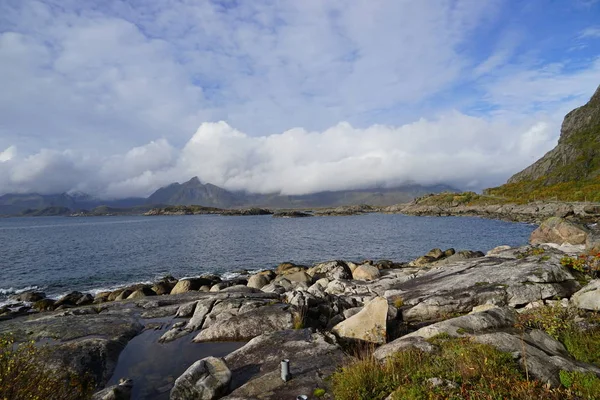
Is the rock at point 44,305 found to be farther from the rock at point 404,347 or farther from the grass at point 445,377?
the rock at point 404,347

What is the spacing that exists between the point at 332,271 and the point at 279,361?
25.3m

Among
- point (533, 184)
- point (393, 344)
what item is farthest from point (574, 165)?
point (393, 344)

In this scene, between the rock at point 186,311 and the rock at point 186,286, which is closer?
the rock at point 186,311

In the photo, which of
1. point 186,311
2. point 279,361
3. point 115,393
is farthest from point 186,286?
point 279,361

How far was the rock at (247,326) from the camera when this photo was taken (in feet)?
59.3

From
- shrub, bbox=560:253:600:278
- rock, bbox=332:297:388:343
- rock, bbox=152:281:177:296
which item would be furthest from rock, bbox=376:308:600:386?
rock, bbox=152:281:177:296

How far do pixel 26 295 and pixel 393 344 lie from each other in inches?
1631

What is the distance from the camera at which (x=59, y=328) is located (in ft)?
64.3

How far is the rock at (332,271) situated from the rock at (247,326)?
18.3m

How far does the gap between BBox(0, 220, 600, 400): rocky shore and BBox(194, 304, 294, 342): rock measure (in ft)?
0.20

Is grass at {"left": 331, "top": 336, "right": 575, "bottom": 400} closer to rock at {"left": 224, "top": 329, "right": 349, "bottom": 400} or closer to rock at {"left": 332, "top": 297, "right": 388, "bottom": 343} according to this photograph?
rock at {"left": 224, "top": 329, "right": 349, "bottom": 400}

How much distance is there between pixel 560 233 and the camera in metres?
47.6

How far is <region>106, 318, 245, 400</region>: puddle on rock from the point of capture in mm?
13832

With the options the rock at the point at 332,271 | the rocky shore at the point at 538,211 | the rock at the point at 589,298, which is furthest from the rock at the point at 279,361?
the rocky shore at the point at 538,211
